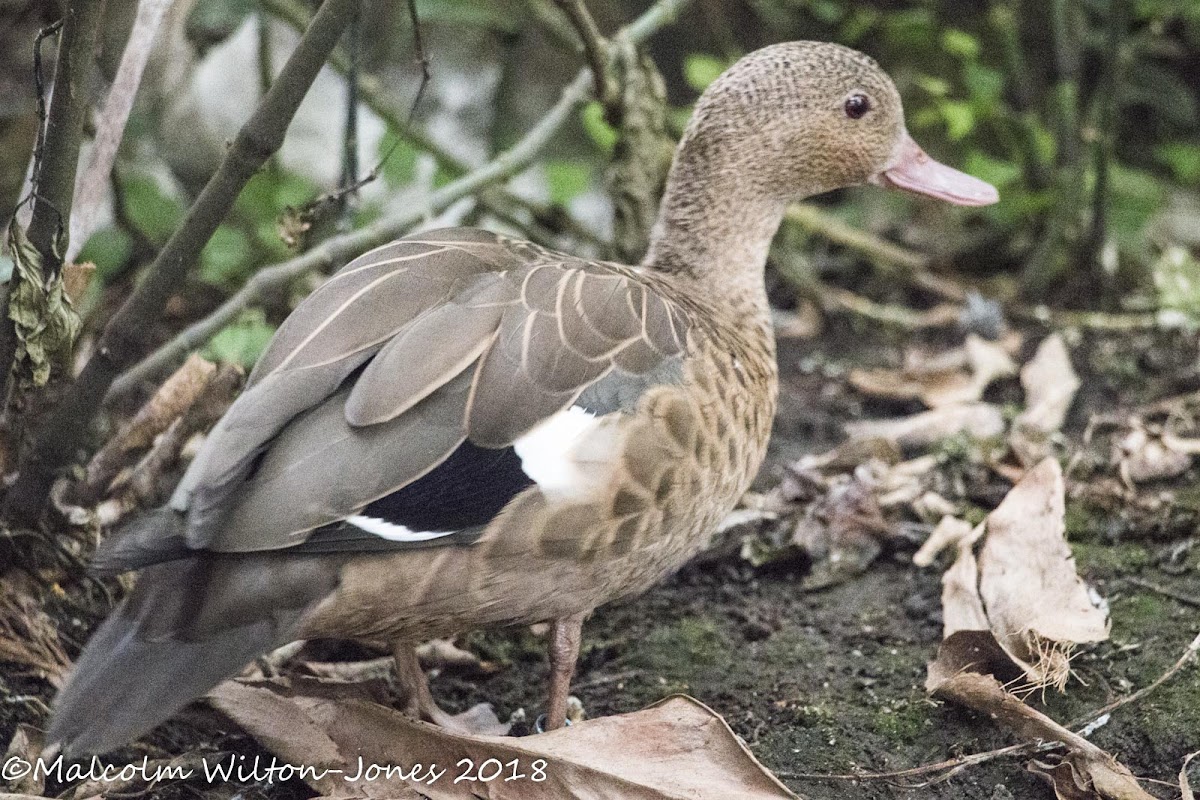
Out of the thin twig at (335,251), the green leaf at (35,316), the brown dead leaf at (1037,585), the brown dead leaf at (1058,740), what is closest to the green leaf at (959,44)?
the thin twig at (335,251)

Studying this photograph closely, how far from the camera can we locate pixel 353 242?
9.41 ft

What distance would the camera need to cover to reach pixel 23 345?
7.26 feet

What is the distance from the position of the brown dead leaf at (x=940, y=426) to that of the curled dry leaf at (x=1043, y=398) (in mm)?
64

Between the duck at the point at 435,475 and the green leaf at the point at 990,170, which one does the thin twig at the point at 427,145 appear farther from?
the duck at the point at 435,475

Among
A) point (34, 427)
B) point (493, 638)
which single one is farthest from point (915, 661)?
point (34, 427)

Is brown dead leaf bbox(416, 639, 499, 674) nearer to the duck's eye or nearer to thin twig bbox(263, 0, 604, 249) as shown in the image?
the duck's eye

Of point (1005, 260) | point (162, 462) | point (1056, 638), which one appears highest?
point (162, 462)

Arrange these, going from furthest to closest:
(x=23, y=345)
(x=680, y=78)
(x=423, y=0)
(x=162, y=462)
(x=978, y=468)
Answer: (x=680, y=78) < (x=423, y=0) < (x=978, y=468) < (x=162, y=462) < (x=23, y=345)

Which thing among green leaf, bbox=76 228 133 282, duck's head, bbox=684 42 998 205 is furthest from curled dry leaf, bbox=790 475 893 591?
green leaf, bbox=76 228 133 282

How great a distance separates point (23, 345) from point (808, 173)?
59.0 inches

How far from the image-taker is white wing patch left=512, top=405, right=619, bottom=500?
2025mm

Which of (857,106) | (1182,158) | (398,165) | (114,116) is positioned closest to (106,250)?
(398,165)

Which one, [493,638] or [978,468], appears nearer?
[493,638]

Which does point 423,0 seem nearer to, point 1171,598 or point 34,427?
point 34,427
